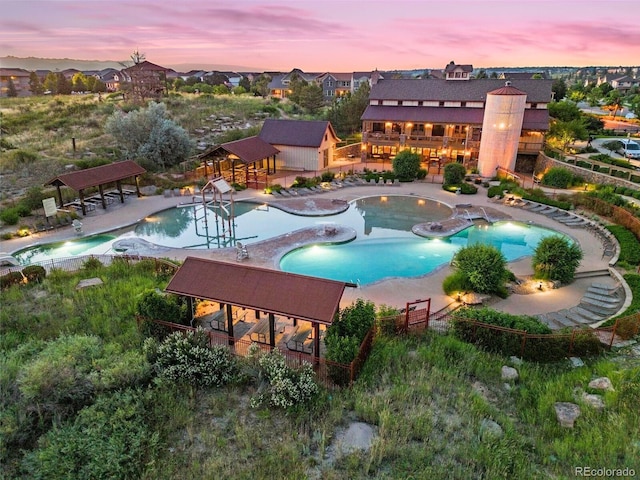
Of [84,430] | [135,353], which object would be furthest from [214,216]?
[84,430]

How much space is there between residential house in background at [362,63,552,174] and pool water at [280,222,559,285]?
12.4 m

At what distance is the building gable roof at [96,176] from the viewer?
23.4 m

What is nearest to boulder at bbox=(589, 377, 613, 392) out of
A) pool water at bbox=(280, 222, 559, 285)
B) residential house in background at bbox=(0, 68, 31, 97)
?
pool water at bbox=(280, 222, 559, 285)

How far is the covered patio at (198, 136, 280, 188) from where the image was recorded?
3034 cm

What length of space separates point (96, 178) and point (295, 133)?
53.4 feet

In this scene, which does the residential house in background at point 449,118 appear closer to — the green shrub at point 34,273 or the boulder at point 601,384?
the boulder at point 601,384

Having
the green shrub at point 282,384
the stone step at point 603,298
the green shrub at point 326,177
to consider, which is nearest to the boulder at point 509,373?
the green shrub at point 282,384

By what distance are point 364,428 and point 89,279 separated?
12.5 meters

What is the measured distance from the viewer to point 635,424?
890cm

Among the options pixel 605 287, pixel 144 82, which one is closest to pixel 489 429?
pixel 605 287

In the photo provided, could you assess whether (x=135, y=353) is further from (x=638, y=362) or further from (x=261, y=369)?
(x=638, y=362)

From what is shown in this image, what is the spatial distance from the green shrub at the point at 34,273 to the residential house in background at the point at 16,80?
72975mm

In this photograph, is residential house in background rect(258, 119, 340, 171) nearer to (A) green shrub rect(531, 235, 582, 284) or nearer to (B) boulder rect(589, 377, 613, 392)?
(A) green shrub rect(531, 235, 582, 284)

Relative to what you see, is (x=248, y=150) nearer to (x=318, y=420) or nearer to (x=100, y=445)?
(x=318, y=420)
